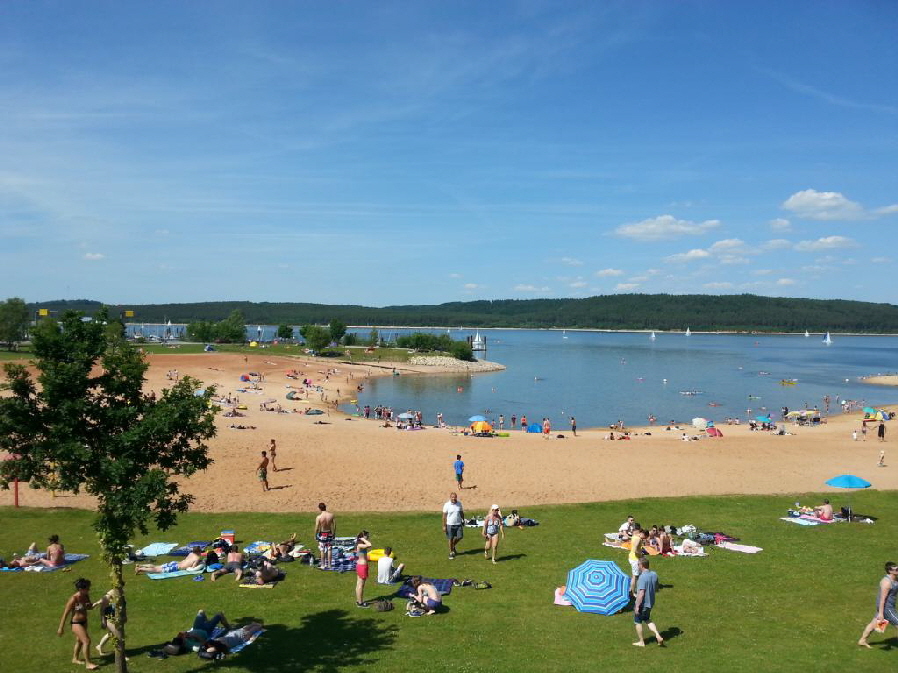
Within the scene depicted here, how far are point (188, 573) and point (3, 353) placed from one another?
2891 inches

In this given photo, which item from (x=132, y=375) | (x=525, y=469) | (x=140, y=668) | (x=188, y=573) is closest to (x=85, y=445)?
(x=132, y=375)

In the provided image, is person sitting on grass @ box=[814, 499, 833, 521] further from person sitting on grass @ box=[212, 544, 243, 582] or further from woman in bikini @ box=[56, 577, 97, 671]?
woman in bikini @ box=[56, 577, 97, 671]

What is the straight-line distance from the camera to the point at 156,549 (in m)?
15.0

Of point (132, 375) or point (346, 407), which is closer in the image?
point (132, 375)

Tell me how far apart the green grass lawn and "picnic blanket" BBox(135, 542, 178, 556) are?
826mm

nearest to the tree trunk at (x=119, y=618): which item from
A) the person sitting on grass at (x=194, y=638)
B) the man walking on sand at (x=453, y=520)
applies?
the person sitting on grass at (x=194, y=638)

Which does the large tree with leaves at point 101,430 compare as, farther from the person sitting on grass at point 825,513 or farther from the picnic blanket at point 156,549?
the person sitting on grass at point 825,513

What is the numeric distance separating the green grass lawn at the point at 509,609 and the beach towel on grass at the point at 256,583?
0.23 metres

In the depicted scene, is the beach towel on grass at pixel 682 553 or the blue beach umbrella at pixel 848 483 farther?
the blue beach umbrella at pixel 848 483

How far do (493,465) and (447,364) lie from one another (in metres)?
71.1

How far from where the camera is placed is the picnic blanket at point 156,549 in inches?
583

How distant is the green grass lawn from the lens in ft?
31.3

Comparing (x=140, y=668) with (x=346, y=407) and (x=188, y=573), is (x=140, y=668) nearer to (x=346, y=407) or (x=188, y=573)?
(x=188, y=573)

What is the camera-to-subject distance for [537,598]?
12391 millimetres
